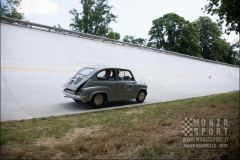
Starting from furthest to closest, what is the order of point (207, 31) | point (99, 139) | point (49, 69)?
point (207, 31) < point (49, 69) < point (99, 139)

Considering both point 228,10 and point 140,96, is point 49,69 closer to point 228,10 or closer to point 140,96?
point 140,96

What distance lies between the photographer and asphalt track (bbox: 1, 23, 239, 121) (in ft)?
22.1

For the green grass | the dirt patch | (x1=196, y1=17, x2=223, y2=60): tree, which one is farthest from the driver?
(x1=196, y1=17, x2=223, y2=60): tree

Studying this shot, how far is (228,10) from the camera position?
276 inches

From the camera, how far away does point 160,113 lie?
6.64 meters

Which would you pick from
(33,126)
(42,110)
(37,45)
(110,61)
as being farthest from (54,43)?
(33,126)

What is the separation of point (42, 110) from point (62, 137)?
2651 millimetres

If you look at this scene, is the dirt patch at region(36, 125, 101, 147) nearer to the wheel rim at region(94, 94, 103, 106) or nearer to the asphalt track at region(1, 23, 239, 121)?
the asphalt track at region(1, 23, 239, 121)

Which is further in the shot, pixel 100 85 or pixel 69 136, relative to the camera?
pixel 100 85

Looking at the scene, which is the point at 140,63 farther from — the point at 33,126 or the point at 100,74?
the point at 33,126

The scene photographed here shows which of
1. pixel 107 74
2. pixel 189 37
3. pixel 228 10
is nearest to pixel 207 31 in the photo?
pixel 189 37

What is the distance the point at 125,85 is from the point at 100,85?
1385 millimetres

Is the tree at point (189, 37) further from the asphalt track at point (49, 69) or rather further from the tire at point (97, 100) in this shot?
the tire at point (97, 100)

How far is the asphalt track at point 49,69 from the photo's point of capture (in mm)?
6723
